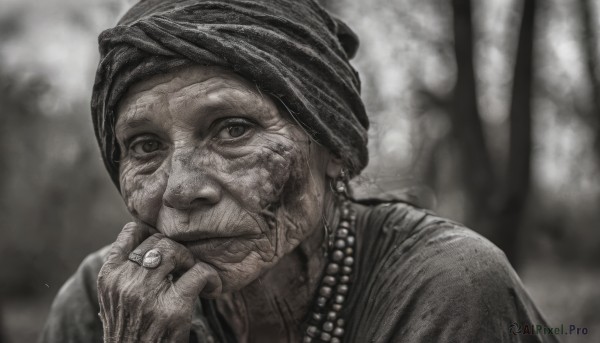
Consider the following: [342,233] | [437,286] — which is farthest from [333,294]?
[437,286]

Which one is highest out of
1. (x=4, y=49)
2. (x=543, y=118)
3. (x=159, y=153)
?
(x=159, y=153)

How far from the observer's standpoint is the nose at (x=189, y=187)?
2141 mm

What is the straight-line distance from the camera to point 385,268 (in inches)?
99.1

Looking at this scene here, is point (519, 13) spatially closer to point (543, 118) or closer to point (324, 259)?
point (543, 118)

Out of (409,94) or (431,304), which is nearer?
(431,304)

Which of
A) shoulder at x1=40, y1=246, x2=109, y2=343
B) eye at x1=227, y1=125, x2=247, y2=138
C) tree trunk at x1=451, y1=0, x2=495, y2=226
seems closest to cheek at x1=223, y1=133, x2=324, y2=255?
eye at x1=227, y1=125, x2=247, y2=138

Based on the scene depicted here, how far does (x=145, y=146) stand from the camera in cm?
242

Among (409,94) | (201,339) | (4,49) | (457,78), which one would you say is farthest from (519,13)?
(4,49)

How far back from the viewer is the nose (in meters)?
2.14

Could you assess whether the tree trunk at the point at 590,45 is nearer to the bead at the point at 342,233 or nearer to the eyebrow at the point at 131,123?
the bead at the point at 342,233

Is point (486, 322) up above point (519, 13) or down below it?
below

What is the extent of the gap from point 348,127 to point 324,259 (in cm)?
54

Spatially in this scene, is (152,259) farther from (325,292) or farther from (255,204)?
(325,292)

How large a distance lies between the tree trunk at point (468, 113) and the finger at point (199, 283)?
5.45 meters
